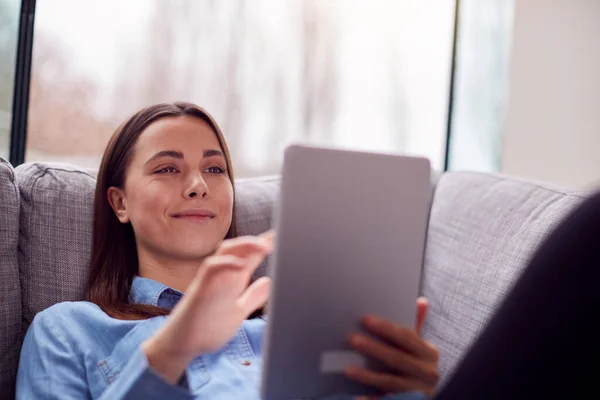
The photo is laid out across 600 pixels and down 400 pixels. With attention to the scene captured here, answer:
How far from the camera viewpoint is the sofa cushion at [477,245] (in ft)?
4.55

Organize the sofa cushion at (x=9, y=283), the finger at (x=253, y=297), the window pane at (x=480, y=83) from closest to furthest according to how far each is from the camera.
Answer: the finger at (x=253, y=297)
the sofa cushion at (x=9, y=283)
the window pane at (x=480, y=83)

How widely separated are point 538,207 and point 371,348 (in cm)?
69

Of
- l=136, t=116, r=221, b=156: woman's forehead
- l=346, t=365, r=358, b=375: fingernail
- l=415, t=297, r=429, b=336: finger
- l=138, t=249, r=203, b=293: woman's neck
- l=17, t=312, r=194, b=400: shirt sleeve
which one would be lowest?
l=17, t=312, r=194, b=400: shirt sleeve

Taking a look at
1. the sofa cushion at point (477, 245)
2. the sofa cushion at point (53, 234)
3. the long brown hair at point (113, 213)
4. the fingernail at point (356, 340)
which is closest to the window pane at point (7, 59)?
the sofa cushion at point (53, 234)

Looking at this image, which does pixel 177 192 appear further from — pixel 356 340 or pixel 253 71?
pixel 253 71

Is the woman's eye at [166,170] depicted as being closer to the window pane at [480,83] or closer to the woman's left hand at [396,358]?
the woman's left hand at [396,358]

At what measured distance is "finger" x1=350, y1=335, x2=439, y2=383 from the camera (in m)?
0.91

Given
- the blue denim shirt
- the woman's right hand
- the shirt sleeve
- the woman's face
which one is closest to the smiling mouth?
the woman's face

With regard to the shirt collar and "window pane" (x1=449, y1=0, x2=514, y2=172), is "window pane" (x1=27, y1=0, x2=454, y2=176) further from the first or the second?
the shirt collar

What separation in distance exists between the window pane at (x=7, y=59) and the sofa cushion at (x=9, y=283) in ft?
2.79

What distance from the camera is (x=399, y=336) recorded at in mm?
926

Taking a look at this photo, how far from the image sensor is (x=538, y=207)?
1.42 metres

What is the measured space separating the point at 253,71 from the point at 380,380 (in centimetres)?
242

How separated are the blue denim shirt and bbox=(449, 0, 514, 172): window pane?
2.22 meters
